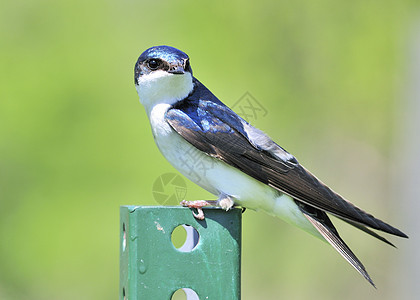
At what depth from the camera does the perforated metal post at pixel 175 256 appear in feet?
6.82

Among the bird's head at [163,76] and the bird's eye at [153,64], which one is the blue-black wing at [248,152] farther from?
the bird's eye at [153,64]

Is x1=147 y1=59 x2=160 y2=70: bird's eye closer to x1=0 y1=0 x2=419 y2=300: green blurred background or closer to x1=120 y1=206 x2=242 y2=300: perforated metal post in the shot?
x1=120 y1=206 x2=242 y2=300: perforated metal post

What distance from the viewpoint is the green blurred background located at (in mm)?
4930

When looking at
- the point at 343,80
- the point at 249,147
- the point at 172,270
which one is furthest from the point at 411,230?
the point at 172,270

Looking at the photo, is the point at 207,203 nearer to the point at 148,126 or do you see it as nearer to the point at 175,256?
the point at 175,256

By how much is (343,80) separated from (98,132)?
237 centimetres

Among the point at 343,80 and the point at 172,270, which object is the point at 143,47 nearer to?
the point at 343,80

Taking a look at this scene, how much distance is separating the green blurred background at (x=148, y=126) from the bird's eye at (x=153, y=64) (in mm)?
1956

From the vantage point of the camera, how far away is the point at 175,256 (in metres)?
2.11

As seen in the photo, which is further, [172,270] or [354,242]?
[354,242]

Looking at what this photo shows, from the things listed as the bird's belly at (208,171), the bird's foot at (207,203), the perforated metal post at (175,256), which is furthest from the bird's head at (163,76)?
the perforated metal post at (175,256)

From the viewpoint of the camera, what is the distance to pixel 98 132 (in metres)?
5.03

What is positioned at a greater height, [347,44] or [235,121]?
[347,44]

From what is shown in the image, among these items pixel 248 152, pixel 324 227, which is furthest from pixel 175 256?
pixel 324 227
